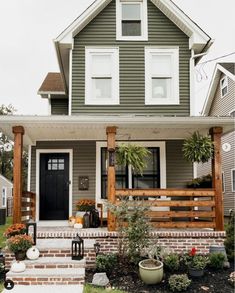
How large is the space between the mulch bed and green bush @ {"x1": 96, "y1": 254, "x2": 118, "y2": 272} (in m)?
0.12

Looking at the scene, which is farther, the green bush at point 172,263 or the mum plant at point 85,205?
the mum plant at point 85,205

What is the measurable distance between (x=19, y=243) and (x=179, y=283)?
10.8ft

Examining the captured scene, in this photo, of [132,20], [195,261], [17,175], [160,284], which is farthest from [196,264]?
[132,20]

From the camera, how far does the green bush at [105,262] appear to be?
7.76 meters

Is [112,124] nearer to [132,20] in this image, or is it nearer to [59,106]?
[132,20]

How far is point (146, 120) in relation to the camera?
8.89 metres

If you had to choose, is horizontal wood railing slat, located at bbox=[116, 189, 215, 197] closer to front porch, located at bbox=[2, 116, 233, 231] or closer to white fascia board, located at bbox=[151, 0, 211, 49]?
front porch, located at bbox=[2, 116, 233, 231]

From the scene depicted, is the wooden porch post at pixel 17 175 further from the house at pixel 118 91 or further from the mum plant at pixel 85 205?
the mum plant at pixel 85 205

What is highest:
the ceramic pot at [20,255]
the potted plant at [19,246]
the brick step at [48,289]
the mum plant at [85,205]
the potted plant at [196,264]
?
the mum plant at [85,205]

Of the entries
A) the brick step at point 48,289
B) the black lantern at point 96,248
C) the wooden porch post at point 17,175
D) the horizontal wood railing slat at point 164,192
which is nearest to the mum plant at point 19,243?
the brick step at point 48,289

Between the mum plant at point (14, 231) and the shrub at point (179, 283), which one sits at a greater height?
the mum plant at point (14, 231)

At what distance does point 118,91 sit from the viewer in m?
11.1

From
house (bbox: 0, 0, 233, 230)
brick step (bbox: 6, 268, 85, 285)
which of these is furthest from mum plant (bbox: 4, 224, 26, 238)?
house (bbox: 0, 0, 233, 230)

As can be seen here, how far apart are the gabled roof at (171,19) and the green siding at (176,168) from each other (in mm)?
3088
